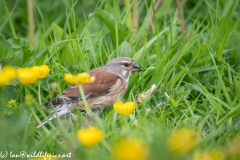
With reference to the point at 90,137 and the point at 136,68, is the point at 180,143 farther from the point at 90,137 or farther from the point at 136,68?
the point at 136,68

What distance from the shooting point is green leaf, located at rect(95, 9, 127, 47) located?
16.2ft

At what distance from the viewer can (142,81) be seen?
15.1 feet

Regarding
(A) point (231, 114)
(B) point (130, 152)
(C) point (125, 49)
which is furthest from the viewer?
(C) point (125, 49)

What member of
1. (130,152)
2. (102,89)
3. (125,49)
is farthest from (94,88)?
(130,152)

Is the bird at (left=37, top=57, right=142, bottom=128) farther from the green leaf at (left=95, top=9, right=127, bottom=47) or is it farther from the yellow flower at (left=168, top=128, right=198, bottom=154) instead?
the yellow flower at (left=168, top=128, right=198, bottom=154)

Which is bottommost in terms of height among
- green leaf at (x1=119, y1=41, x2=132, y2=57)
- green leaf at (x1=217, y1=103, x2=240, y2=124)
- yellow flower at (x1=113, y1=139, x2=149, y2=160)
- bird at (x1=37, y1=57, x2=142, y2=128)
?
bird at (x1=37, y1=57, x2=142, y2=128)

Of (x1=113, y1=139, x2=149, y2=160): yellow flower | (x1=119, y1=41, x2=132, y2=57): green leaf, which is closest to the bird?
(x1=119, y1=41, x2=132, y2=57): green leaf

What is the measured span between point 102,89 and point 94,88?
0.08 m

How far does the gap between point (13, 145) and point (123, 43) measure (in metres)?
2.10

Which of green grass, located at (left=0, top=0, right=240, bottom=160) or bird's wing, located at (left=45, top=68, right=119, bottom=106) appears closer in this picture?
green grass, located at (left=0, top=0, right=240, bottom=160)

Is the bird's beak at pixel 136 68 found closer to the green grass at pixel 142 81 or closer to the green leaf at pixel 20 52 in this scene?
the green grass at pixel 142 81

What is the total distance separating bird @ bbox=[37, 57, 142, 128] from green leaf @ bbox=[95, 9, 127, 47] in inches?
11.6

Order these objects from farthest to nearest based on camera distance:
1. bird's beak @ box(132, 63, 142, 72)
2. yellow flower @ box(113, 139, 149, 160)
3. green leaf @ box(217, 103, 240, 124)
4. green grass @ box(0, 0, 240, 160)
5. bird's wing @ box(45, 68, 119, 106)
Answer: bird's beak @ box(132, 63, 142, 72)
bird's wing @ box(45, 68, 119, 106)
green leaf @ box(217, 103, 240, 124)
green grass @ box(0, 0, 240, 160)
yellow flower @ box(113, 139, 149, 160)

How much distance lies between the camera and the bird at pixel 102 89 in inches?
169
